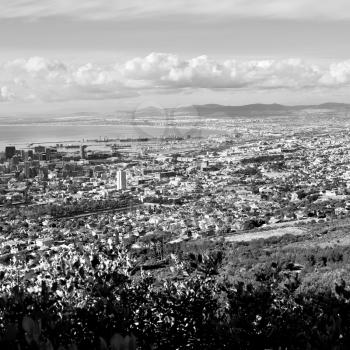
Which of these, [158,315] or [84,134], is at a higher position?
[158,315]

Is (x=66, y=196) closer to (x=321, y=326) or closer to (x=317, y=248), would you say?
(x=317, y=248)

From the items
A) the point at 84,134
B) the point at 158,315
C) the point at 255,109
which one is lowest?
the point at 84,134

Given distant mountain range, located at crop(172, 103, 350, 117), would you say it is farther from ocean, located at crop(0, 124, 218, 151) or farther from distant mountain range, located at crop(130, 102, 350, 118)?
ocean, located at crop(0, 124, 218, 151)

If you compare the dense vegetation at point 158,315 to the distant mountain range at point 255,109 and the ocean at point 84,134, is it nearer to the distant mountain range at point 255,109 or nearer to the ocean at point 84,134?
the distant mountain range at point 255,109

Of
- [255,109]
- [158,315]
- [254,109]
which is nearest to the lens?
[158,315]

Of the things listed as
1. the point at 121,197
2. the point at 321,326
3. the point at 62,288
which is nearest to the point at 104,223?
the point at 121,197

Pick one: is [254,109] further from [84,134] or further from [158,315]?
[158,315]

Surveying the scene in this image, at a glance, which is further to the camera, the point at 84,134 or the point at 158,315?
the point at 84,134

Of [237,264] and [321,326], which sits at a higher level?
[321,326]

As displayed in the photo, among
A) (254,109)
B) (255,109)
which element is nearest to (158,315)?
(254,109)

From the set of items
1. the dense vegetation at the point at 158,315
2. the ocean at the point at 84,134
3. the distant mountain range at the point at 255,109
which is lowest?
the ocean at the point at 84,134

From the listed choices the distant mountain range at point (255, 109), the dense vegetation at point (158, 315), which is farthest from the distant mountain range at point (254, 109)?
the dense vegetation at point (158, 315)
